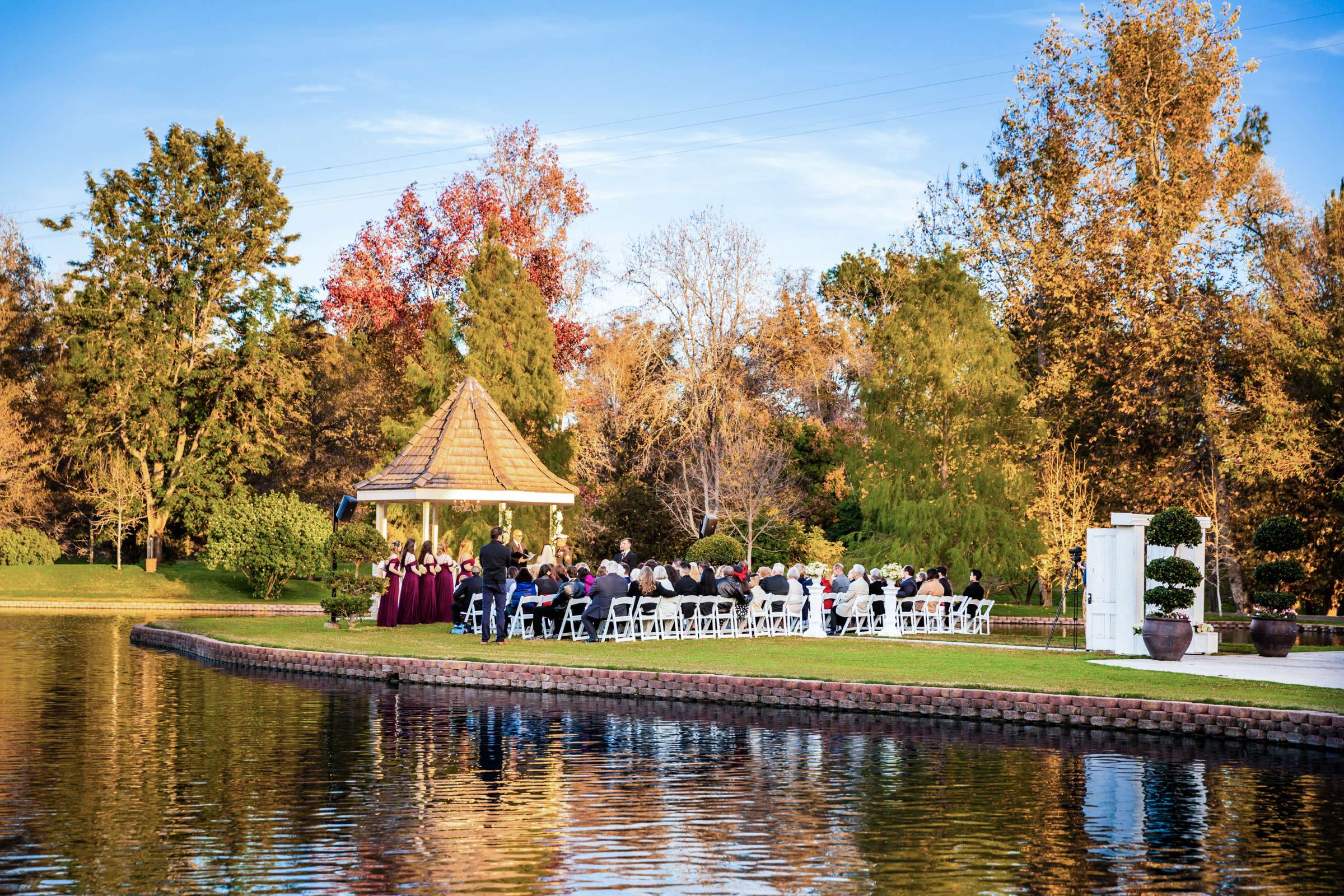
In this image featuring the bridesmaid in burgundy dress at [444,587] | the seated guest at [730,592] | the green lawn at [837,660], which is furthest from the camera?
the bridesmaid in burgundy dress at [444,587]

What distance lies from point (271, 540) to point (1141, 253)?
25268 mm

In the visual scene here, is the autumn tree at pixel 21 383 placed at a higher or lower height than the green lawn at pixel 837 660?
higher

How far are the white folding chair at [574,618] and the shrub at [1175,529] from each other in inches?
347

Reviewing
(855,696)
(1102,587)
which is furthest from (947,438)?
(855,696)

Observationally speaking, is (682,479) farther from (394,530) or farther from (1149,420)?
(1149,420)

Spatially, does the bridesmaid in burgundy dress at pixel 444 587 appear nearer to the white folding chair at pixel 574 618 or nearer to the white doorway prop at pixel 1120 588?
the white folding chair at pixel 574 618

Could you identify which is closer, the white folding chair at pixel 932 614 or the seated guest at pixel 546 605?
the seated guest at pixel 546 605

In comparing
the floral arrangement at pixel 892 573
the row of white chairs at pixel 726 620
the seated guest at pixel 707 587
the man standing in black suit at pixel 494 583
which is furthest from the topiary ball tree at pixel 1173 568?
the man standing in black suit at pixel 494 583

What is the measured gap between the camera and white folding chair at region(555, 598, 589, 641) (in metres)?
23.2

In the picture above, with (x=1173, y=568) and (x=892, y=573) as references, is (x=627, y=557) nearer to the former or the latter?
(x=892, y=573)

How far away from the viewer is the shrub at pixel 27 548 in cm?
4456

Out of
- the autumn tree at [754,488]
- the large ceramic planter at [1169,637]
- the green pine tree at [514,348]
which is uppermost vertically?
the green pine tree at [514,348]

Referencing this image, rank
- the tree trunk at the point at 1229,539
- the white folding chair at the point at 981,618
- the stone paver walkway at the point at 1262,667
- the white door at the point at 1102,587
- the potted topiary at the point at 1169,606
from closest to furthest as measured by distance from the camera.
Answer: the stone paver walkway at the point at 1262,667 → the potted topiary at the point at 1169,606 → the white door at the point at 1102,587 → the white folding chair at the point at 981,618 → the tree trunk at the point at 1229,539

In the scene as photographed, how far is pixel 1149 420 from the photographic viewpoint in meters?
37.4
